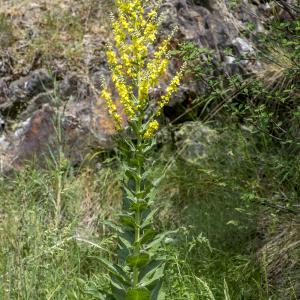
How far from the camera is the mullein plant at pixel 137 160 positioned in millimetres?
Answer: 2740

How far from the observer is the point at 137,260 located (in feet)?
9.02

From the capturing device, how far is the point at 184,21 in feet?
17.8

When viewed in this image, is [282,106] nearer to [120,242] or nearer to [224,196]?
[224,196]

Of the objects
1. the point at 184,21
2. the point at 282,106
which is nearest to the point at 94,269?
the point at 282,106

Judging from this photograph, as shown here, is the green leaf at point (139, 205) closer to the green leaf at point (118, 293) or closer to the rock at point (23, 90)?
the green leaf at point (118, 293)

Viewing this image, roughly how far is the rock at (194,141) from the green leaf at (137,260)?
2072mm

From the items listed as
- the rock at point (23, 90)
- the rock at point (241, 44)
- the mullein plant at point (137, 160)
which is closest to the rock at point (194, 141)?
the rock at point (241, 44)

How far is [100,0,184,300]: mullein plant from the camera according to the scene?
274cm

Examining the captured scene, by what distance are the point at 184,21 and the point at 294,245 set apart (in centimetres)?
248

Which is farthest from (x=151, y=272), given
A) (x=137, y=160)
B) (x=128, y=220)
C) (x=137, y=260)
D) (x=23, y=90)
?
(x=23, y=90)

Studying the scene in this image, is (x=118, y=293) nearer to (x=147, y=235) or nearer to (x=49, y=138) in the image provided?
(x=147, y=235)

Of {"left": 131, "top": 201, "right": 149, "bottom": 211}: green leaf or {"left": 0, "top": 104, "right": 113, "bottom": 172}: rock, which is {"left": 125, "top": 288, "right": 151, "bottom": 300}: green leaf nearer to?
{"left": 131, "top": 201, "right": 149, "bottom": 211}: green leaf

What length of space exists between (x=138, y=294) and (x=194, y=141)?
231cm

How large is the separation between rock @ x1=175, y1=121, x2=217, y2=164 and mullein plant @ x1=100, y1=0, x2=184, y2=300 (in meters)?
1.96
